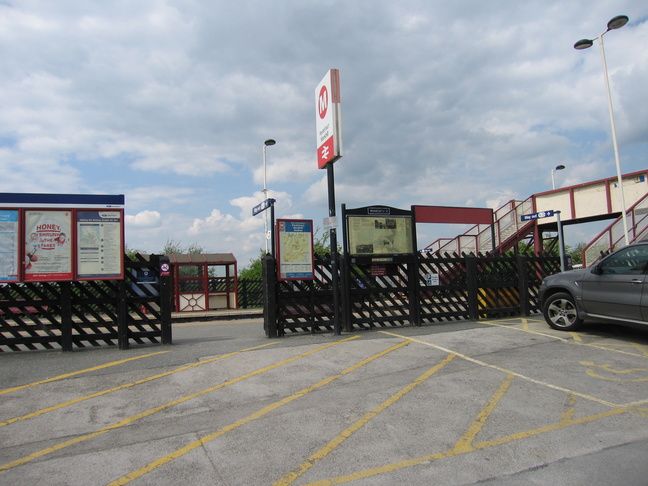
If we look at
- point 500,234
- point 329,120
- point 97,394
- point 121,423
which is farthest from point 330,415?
point 500,234

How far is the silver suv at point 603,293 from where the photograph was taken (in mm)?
7746

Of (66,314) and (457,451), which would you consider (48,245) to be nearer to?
(66,314)

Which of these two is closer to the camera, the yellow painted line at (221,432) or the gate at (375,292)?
the yellow painted line at (221,432)

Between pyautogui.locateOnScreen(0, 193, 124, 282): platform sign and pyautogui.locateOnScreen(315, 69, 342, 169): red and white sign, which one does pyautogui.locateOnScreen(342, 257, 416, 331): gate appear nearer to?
pyautogui.locateOnScreen(315, 69, 342, 169): red and white sign

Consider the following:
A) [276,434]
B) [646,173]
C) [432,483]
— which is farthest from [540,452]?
[646,173]

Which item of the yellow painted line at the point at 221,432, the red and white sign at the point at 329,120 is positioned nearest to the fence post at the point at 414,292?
the red and white sign at the point at 329,120

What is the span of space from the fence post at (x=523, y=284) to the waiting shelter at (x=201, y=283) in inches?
494

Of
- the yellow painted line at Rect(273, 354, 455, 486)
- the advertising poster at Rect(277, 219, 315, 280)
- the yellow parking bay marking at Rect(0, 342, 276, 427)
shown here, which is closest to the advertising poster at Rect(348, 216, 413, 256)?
the advertising poster at Rect(277, 219, 315, 280)

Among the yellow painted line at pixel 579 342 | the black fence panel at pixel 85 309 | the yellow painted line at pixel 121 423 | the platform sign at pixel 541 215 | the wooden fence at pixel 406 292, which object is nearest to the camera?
the yellow painted line at pixel 121 423

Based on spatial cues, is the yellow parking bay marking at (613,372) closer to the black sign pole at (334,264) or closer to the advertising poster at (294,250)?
the black sign pole at (334,264)

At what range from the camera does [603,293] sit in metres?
8.34

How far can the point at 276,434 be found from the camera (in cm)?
446

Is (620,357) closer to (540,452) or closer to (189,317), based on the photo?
(540,452)

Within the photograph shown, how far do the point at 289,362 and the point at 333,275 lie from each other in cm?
268
